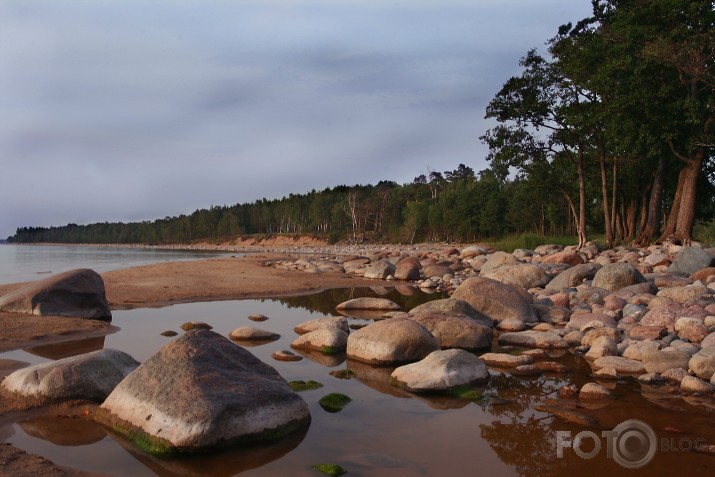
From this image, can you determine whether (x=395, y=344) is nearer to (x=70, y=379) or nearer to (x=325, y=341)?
(x=325, y=341)

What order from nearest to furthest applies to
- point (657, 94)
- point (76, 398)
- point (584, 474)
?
point (584, 474), point (76, 398), point (657, 94)

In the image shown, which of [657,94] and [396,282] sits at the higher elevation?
[657,94]

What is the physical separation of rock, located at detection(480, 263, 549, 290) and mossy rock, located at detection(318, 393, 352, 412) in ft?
36.6

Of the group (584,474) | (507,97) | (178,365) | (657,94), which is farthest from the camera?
(507,97)

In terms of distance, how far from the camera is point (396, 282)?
2305 cm

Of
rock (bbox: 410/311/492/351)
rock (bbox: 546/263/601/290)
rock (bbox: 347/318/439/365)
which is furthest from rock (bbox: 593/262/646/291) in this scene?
rock (bbox: 347/318/439/365)

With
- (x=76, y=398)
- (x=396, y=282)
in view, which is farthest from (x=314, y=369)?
(x=396, y=282)

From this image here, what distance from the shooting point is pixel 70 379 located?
6117 millimetres

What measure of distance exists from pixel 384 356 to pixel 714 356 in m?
4.64

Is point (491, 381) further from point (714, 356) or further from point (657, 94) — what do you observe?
point (657, 94)

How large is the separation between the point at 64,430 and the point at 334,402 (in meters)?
2.90

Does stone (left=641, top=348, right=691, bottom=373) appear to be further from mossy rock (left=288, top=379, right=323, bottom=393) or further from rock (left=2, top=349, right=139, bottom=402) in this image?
rock (left=2, top=349, right=139, bottom=402)

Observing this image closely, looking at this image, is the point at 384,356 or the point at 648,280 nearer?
the point at 384,356

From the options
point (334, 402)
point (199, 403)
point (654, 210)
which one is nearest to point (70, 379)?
point (199, 403)
